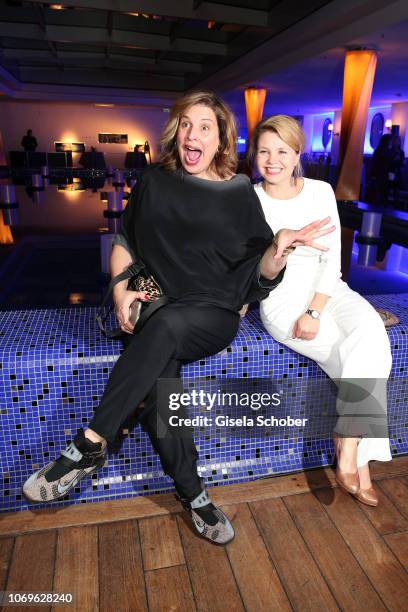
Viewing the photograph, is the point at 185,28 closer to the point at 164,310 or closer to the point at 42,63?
the point at 42,63

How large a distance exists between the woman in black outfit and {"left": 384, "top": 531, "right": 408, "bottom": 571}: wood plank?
1.77 ft

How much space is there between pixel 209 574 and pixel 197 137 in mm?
1452

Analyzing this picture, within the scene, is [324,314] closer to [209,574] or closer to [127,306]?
[127,306]

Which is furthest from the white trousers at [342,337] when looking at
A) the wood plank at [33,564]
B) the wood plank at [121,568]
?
the wood plank at [33,564]

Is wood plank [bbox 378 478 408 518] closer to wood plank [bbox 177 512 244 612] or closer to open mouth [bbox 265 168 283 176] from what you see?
wood plank [bbox 177 512 244 612]

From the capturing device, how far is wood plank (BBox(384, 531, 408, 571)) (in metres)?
1.55

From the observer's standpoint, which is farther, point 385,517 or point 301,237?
point 385,517

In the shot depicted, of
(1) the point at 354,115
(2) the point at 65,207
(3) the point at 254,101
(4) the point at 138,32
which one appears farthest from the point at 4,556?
(3) the point at 254,101

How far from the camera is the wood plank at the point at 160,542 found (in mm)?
1521

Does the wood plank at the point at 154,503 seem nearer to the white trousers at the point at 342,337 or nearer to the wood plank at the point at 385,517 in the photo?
the wood plank at the point at 385,517

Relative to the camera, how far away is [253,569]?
4.93 feet

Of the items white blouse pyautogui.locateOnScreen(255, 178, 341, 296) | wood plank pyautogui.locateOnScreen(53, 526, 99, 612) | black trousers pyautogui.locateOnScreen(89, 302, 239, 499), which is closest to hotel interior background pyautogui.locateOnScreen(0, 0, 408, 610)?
wood plank pyautogui.locateOnScreen(53, 526, 99, 612)

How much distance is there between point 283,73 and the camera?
425 inches

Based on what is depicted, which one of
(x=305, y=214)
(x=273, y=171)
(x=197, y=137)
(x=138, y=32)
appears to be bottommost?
(x=305, y=214)
